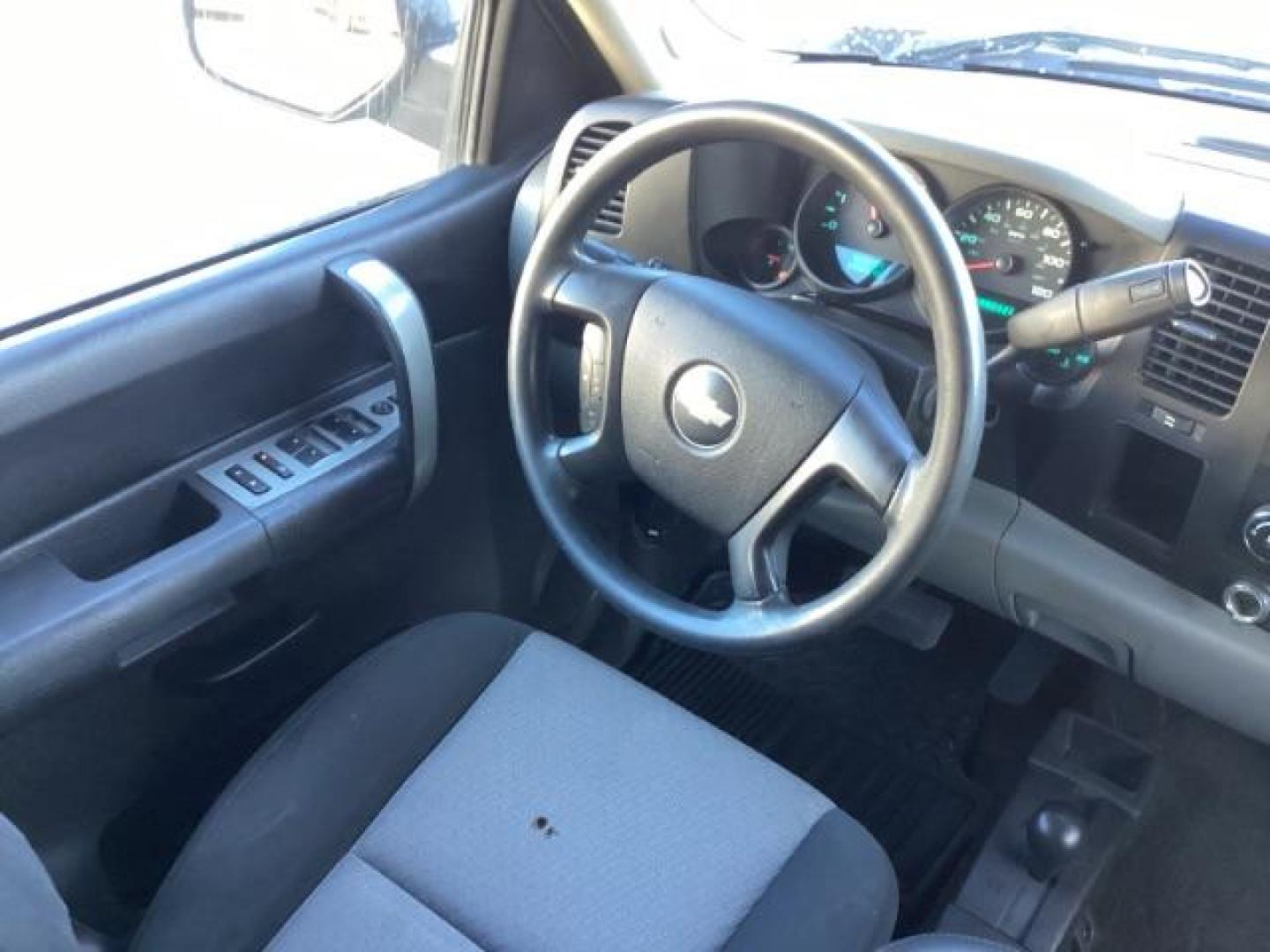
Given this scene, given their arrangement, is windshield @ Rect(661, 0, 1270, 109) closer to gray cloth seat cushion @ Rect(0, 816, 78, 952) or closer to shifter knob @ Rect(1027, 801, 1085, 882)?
shifter knob @ Rect(1027, 801, 1085, 882)

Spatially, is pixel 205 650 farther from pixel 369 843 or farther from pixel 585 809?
pixel 585 809

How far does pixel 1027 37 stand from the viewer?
1725 millimetres

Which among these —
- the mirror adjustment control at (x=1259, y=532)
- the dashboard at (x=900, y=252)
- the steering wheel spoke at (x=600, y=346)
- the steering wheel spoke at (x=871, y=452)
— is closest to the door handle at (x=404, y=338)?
the steering wheel spoke at (x=600, y=346)

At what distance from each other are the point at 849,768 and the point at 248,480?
3.12 ft

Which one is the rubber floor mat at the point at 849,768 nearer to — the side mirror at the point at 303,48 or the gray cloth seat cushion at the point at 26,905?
the side mirror at the point at 303,48

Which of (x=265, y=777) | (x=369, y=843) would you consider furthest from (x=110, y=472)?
(x=369, y=843)

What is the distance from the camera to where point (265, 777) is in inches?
50.2

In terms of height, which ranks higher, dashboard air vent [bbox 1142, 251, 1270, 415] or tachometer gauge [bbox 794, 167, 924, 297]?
dashboard air vent [bbox 1142, 251, 1270, 415]

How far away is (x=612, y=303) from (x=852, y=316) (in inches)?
13.2

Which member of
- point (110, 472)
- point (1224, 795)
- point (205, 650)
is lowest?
point (1224, 795)

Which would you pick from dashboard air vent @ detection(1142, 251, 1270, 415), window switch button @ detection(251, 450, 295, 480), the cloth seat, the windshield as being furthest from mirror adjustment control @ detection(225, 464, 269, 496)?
dashboard air vent @ detection(1142, 251, 1270, 415)

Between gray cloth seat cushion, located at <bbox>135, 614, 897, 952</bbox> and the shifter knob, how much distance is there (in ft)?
1.20

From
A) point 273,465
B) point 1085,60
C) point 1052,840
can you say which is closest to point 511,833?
point 273,465

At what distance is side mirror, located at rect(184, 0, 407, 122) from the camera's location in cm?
157
